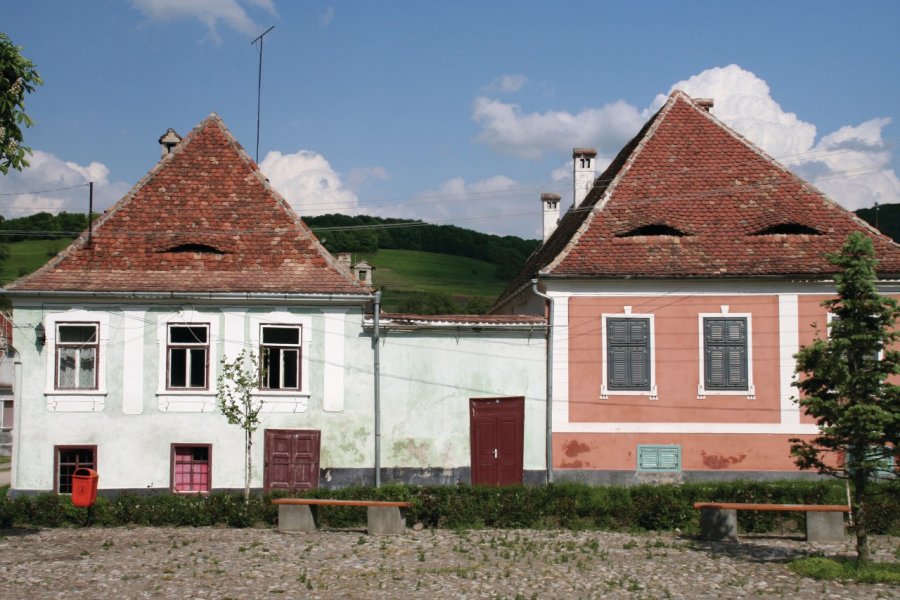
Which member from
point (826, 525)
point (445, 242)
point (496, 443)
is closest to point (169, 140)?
point (496, 443)

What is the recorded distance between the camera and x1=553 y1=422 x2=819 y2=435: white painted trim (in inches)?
948

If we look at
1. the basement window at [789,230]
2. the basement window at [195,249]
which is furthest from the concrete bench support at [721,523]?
the basement window at [195,249]

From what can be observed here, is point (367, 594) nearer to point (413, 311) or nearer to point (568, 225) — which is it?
point (568, 225)

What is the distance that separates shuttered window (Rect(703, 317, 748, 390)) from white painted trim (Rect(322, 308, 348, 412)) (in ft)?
28.8

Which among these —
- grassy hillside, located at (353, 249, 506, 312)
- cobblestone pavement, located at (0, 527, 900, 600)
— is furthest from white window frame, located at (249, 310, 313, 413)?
grassy hillside, located at (353, 249, 506, 312)

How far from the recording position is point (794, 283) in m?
24.3

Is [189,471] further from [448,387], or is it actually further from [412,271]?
[412,271]

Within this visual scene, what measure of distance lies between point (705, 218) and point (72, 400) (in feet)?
53.1

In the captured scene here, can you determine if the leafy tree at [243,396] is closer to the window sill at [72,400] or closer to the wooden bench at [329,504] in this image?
the wooden bench at [329,504]

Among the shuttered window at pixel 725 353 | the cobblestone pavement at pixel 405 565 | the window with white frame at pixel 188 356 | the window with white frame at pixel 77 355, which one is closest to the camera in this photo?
the cobblestone pavement at pixel 405 565

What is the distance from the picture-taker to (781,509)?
717 inches

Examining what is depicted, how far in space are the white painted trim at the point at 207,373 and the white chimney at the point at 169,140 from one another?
5998 millimetres

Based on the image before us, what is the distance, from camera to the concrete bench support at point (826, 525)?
59.5ft

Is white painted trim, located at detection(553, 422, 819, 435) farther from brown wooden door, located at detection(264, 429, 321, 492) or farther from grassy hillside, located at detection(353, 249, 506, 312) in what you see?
grassy hillside, located at detection(353, 249, 506, 312)
